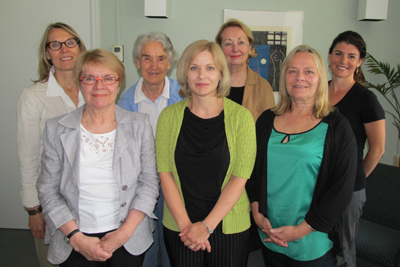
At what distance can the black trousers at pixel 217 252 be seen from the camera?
147 cm

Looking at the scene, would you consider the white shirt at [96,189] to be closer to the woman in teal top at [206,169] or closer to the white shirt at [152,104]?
the woman in teal top at [206,169]

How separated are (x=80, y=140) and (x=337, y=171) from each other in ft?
4.32

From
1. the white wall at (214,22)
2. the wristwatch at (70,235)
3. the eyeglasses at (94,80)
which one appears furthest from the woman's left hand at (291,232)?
the white wall at (214,22)

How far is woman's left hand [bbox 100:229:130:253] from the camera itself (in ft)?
4.59

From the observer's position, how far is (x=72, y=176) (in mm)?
1414

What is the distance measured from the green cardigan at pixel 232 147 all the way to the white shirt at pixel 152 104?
462mm

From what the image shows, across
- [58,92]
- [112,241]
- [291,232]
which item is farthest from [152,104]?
[291,232]

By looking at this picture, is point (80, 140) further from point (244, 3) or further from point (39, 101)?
point (244, 3)

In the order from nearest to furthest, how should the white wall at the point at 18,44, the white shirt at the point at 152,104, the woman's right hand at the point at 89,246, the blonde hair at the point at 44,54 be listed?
the woman's right hand at the point at 89,246 → the blonde hair at the point at 44,54 → the white shirt at the point at 152,104 → the white wall at the point at 18,44

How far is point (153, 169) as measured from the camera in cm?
155

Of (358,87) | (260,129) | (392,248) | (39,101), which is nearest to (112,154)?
(39,101)

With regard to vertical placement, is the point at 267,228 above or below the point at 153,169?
below

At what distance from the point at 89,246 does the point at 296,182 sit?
1.10 m

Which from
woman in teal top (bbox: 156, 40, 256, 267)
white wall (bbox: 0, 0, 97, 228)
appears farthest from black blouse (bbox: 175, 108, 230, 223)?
white wall (bbox: 0, 0, 97, 228)
